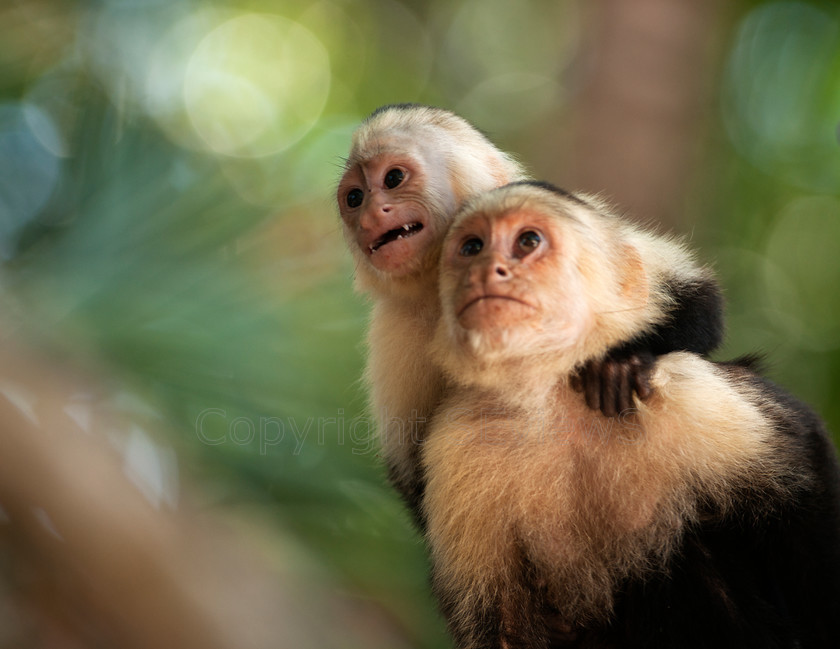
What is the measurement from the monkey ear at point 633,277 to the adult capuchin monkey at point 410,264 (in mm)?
108

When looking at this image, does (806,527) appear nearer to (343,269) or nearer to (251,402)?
(251,402)

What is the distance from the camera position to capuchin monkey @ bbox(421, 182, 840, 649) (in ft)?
6.59

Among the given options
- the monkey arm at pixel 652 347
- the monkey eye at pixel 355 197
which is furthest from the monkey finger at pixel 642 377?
the monkey eye at pixel 355 197

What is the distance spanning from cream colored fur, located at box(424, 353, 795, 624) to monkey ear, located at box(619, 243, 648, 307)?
0.60 ft

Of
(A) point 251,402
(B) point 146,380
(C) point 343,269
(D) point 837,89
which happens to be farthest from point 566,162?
(D) point 837,89

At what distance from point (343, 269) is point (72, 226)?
4.29ft

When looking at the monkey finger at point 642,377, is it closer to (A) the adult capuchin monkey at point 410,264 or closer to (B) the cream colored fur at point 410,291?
(A) the adult capuchin monkey at point 410,264

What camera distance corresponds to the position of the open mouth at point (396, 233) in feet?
8.29

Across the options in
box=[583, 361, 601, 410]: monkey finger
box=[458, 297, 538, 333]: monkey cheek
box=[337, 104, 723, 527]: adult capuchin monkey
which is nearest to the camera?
box=[458, 297, 538, 333]: monkey cheek

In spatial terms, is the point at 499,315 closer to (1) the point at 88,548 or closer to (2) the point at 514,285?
(2) the point at 514,285

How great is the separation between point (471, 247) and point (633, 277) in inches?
18.7

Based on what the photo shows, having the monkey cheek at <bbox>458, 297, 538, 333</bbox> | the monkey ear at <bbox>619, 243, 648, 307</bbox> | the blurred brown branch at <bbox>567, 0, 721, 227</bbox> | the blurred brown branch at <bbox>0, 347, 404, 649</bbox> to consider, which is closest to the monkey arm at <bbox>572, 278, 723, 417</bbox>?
the monkey ear at <bbox>619, 243, 648, 307</bbox>

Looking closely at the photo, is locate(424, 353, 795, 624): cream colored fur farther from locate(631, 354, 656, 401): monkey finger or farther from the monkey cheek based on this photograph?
the monkey cheek

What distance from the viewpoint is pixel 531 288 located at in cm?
202
